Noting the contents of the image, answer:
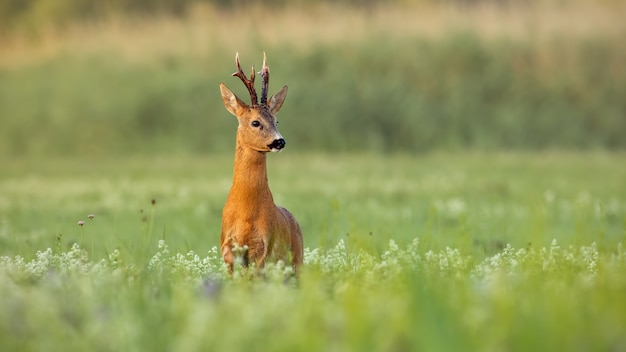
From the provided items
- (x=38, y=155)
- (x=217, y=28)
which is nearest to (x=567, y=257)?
(x=38, y=155)

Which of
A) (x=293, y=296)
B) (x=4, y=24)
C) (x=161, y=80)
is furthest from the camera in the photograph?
(x=4, y=24)

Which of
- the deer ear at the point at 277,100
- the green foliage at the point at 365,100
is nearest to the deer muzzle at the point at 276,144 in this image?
the deer ear at the point at 277,100

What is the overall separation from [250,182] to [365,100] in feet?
47.7

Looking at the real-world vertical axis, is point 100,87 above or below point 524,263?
above

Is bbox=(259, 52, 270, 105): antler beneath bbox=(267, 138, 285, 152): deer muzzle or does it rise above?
above

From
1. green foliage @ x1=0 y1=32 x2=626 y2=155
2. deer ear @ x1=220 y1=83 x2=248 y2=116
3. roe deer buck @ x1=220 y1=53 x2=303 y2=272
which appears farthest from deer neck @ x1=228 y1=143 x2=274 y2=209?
green foliage @ x1=0 y1=32 x2=626 y2=155

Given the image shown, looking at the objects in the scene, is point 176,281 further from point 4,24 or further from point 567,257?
point 4,24

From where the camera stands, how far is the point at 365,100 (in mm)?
20531

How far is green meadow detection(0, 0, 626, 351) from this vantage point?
380cm

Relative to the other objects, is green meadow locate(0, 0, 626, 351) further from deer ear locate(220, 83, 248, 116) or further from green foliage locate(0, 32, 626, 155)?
deer ear locate(220, 83, 248, 116)

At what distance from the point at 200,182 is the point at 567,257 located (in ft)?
31.3

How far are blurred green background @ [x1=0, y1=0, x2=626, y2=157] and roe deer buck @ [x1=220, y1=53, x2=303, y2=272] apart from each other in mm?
12798

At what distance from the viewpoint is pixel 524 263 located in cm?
582

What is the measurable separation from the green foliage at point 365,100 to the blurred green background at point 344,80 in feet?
0.10
